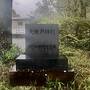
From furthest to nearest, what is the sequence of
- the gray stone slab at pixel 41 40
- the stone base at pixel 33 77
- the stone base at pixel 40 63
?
1. the gray stone slab at pixel 41 40
2. the stone base at pixel 40 63
3. the stone base at pixel 33 77

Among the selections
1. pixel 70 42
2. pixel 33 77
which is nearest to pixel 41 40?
pixel 33 77

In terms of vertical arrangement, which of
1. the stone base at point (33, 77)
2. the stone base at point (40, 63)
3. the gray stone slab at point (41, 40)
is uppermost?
the gray stone slab at point (41, 40)

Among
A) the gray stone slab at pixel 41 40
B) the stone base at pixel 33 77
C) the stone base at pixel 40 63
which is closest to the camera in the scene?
the stone base at pixel 33 77

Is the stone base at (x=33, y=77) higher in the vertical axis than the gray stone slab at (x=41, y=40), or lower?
lower

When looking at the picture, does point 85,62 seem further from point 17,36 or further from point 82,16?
point 82,16

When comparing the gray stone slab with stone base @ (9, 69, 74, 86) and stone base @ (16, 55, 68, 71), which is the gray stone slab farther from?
stone base @ (9, 69, 74, 86)

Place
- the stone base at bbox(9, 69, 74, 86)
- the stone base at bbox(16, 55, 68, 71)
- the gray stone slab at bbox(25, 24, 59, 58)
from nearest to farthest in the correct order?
the stone base at bbox(9, 69, 74, 86) < the stone base at bbox(16, 55, 68, 71) < the gray stone slab at bbox(25, 24, 59, 58)

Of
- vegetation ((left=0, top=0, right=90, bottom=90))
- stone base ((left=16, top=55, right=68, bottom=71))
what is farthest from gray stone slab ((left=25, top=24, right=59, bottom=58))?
vegetation ((left=0, top=0, right=90, bottom=90))

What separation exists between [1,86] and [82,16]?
12.6 feet

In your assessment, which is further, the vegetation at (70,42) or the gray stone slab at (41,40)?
the gray stone slab at (41,40)

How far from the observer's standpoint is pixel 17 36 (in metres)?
4.78

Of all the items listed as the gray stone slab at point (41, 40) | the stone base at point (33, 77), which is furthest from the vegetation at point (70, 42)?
the gray stone slab at point (41, 40)

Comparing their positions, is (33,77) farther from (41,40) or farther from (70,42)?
(70,42)

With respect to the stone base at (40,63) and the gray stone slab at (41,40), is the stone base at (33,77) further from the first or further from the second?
the gray stone slab at (41,40)
